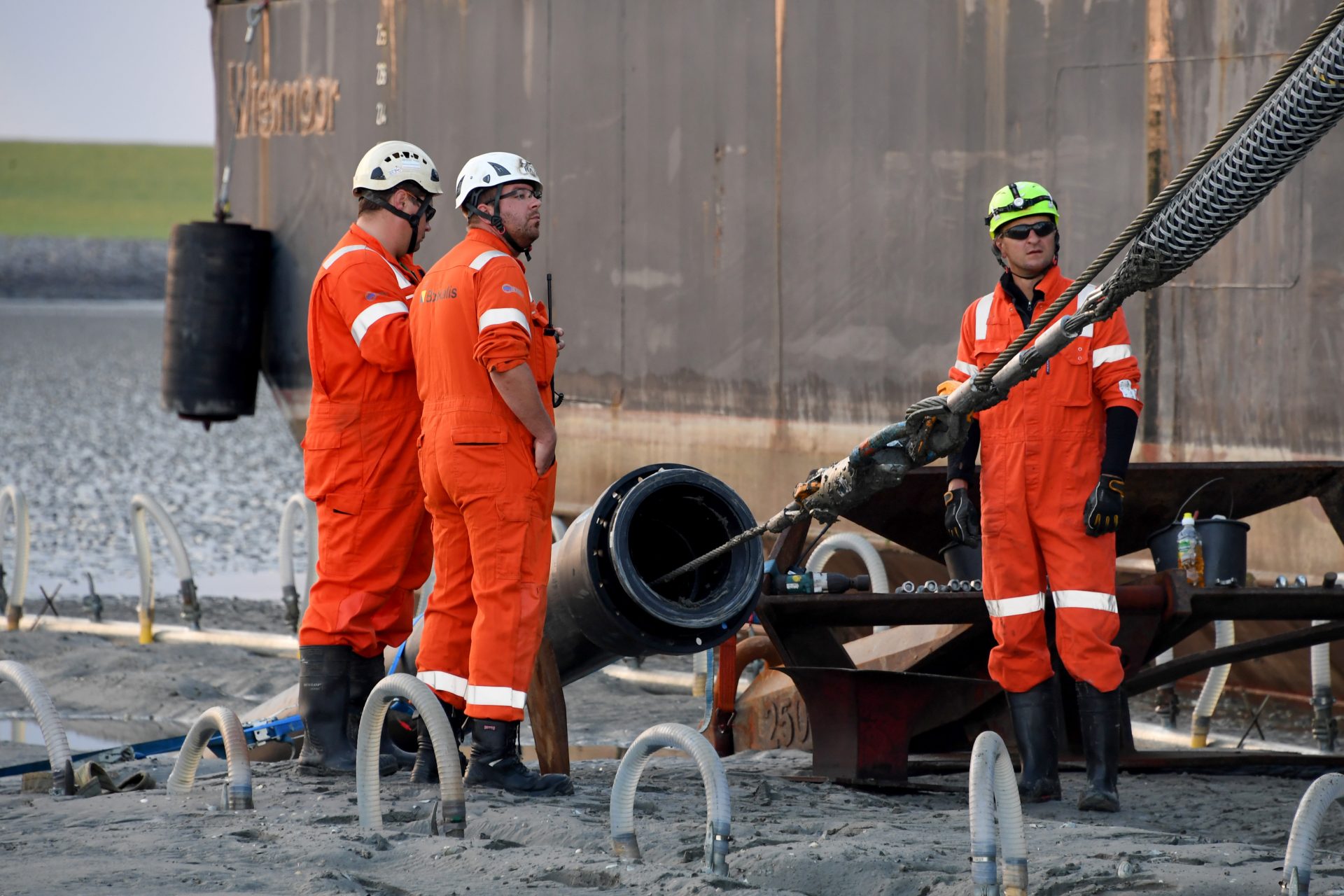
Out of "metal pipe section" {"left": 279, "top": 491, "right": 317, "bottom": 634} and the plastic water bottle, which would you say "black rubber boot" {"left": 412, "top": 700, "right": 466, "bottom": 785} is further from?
"metal pipe section" {"left": 279, "top": 491, "right": 317, "bottom": 634}

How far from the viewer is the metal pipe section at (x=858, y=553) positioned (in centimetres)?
661

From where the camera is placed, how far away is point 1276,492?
5.89 m

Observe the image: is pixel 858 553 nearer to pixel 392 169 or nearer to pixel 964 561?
pixel 964 561

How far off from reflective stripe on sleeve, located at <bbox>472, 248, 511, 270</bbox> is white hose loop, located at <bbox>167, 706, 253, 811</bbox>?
135cm

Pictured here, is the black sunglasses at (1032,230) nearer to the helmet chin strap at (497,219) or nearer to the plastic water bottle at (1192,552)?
the plastic water bottle at (1192,552)

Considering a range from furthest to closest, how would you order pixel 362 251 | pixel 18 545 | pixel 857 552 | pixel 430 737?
1. pixel 18 545
2. pixel 857 552
3. pixel 362 251
4. pixel 430 737

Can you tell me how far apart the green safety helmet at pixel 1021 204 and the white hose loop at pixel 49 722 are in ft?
9.60

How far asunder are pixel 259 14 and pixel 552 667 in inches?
302

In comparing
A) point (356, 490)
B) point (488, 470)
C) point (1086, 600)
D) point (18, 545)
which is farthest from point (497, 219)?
point (18, 545)

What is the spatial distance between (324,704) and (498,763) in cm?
67

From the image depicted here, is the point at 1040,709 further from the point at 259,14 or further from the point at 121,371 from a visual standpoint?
the point at 121,371

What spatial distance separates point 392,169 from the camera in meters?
5.30

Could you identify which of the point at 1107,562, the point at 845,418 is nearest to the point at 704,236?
the point at 845,418

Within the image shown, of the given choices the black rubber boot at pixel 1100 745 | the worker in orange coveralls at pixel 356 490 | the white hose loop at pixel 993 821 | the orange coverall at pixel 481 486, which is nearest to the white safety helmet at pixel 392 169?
the worker in orange coveralls at pixel 356 490
